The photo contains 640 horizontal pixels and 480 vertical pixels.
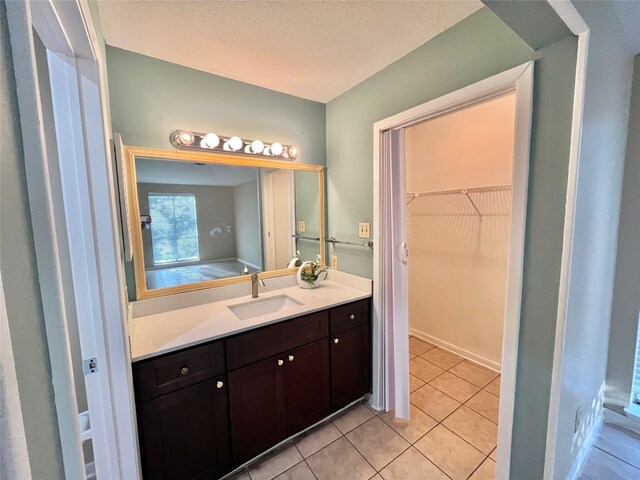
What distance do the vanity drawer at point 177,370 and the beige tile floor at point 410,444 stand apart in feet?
2.21

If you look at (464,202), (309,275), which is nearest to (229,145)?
(309,275)

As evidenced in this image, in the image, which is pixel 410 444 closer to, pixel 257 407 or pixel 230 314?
pixel 257 407

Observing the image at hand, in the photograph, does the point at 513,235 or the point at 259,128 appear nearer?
the point at 513,235

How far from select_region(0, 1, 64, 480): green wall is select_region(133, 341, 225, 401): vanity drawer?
911 mm

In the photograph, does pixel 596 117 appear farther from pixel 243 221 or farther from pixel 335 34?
pixel 243 221

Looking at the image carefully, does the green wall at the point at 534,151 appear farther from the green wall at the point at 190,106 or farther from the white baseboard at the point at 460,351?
the white baseboard at the point at 460,351

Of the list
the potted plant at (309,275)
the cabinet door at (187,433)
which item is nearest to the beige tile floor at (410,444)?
the cabinet door at (187,433)

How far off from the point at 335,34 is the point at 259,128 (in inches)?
31.2

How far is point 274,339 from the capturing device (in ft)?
5.01

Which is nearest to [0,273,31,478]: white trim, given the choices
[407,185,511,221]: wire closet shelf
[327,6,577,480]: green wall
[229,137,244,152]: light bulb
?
[327,6,577,480]: green wall

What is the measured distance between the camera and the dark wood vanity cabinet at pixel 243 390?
1232 millimetres

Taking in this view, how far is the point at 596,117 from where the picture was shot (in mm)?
1138

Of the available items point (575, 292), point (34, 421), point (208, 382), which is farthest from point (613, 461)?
point (34, 421)

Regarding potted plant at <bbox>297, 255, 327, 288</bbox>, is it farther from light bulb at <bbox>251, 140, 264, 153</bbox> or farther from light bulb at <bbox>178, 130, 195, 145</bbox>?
light bulb at <bbox>178, 130, 195, 145</bbox>
